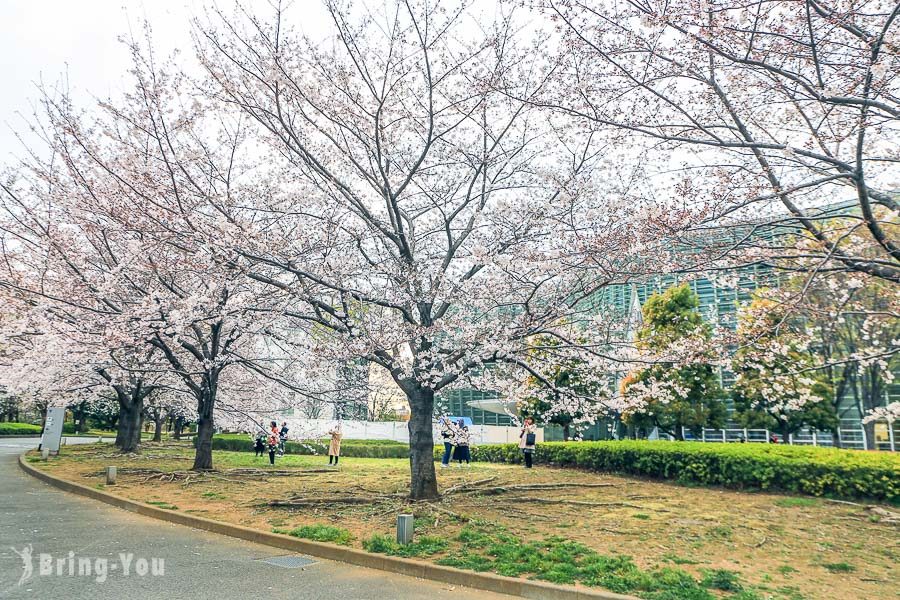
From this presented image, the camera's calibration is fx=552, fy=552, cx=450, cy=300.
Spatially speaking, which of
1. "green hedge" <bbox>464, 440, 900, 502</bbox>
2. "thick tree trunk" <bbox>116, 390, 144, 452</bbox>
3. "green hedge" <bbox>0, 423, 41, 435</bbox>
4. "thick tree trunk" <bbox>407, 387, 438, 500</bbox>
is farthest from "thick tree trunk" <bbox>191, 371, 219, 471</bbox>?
"green hedge" <bbox>0, 423, 41, 435</bbox>

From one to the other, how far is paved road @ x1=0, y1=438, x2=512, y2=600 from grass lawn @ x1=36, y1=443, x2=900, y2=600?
2.23 ft

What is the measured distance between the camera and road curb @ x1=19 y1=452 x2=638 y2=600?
551 cm

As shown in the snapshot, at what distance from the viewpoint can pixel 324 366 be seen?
38.1 ft

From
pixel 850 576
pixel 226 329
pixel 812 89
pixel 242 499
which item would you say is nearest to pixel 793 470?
pixel 850 576

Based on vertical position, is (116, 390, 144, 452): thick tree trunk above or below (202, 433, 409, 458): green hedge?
above

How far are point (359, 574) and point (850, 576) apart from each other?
5.42 meters

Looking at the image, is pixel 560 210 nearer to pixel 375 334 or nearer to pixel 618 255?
pixel 618 255

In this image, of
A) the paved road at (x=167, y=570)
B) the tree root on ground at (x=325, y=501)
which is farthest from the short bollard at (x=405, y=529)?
the tree root on ground at (x=325, y=501)

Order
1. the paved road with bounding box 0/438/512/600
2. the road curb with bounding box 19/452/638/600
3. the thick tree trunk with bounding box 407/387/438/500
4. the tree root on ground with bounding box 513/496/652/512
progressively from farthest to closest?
the tree root on ground with bounding box 513/496/652/512 < the thick tree trunk with bounding box 407/387/438/500 < the paved road with bounding box 0/438/512/600 < the road curb with bounding box 19/452/638/600

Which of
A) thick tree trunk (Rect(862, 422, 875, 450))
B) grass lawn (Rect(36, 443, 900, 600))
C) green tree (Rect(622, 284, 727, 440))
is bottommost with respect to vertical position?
grass lawn (Rect(36, 443, 900, 600))

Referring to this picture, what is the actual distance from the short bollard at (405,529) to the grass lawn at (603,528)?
0.44 ft

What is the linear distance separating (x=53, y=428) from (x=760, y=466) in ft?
75.7

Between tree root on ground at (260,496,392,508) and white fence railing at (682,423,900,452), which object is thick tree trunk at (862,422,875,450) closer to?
white fence railing at (682,423,900,452)

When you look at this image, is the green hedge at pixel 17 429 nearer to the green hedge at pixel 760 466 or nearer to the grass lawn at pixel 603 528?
the grass lawn at pixel 603 528
